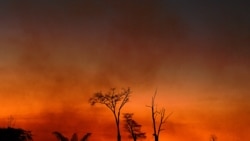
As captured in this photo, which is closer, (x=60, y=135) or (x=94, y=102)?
(x=60, y=135)

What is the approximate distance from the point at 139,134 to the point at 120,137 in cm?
751

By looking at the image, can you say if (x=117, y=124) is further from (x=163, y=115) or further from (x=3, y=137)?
(x=3, y=137)

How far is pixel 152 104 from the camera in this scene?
103 m

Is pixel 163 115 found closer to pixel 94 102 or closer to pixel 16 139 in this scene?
pixel 94 102

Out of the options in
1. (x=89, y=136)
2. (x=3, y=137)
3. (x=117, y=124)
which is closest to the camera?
(x=3, y=137)

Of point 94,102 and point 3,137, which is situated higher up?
point 94,102

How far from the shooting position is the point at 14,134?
92.6 metres

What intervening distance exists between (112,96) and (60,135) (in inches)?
597

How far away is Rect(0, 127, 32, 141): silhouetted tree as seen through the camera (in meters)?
91.4

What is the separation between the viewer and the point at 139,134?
362ft

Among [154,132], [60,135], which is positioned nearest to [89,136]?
[60,135]

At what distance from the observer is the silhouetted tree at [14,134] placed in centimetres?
9144

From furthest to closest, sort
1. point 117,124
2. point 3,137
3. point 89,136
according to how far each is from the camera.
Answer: point 117,124 → point 89,136 → point 3,137

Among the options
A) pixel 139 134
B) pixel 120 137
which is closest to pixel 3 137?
pixel 120 137
